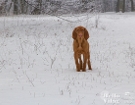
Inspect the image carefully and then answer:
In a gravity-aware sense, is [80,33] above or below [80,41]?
above

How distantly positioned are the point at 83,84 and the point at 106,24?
526 inches

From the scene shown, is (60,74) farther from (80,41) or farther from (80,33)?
(80,33)

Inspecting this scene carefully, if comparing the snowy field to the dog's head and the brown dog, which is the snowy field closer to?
the brown dog

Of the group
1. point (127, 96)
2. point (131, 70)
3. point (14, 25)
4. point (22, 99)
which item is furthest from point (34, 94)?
point (14, 25)

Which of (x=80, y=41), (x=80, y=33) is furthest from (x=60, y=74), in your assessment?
(x=80, y=33)

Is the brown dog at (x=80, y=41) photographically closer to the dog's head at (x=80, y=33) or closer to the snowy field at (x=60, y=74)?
the dog's head at (x=80, y=33)

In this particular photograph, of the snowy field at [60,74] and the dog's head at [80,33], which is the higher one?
the dog's head at [80,33]

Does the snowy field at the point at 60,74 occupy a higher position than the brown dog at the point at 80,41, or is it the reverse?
the brown dog at the point at 80,41

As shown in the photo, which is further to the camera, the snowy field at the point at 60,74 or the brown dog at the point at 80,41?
→ the brown dog at the point at 80,41

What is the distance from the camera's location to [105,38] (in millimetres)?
15273

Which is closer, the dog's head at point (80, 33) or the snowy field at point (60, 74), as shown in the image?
the snowy field at point (60, 74)

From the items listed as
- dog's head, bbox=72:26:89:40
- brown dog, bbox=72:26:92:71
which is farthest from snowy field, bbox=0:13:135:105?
dog's head, bbox=72:26:89:40

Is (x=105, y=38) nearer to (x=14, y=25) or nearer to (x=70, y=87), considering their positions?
(x=14, y=25)

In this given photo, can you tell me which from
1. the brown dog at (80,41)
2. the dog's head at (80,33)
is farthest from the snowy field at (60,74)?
the dog's head at (80,33)
